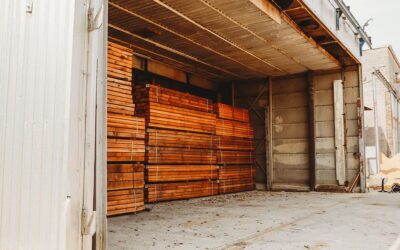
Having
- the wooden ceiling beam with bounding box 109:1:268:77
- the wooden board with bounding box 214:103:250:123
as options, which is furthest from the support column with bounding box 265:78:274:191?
the wooden ceiling beam with bounding box 109:1:268:77

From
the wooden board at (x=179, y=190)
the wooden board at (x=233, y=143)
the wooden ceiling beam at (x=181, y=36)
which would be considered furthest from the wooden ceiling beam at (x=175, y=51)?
the wooden board at (x=179, y=190)

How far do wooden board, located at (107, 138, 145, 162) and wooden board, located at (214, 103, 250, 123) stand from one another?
4.73 meters

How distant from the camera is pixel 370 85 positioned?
66.4 ft

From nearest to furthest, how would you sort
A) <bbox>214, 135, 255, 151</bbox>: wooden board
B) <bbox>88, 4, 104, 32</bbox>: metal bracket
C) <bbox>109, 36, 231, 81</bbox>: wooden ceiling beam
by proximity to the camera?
<bbox>88, 4, 104, 32</bbox>: metal bracket, <bbox>109, 36, 231, 81</bbox>: wooden ceiling beam, <bbox>214, 135, 255, 151</bbox>: wooden board

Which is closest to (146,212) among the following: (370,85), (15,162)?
(15,162)

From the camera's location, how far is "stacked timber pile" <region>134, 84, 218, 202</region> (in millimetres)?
9680

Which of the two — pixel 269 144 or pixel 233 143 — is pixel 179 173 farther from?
pixel 269 144

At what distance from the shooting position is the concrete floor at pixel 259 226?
486 centimetres

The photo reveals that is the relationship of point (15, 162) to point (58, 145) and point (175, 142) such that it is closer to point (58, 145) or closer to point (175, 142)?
point (58, 145)

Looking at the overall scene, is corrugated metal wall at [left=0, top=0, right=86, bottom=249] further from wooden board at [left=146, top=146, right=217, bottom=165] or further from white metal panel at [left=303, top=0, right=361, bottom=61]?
white metal panel at [left=303, top=0, right=361, bottom=61]

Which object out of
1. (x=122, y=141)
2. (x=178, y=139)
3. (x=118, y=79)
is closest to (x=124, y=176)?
(x=122, y=141)

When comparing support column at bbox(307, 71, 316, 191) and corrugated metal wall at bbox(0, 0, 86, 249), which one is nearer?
corrugated metal wall at bbox(0, 0, 86, 249)

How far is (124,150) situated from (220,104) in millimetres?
5458

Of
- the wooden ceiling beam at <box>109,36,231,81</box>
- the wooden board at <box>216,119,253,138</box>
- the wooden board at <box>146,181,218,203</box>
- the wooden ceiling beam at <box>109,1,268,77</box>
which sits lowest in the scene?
the wooden board at <box>146,181,218,203</box>
